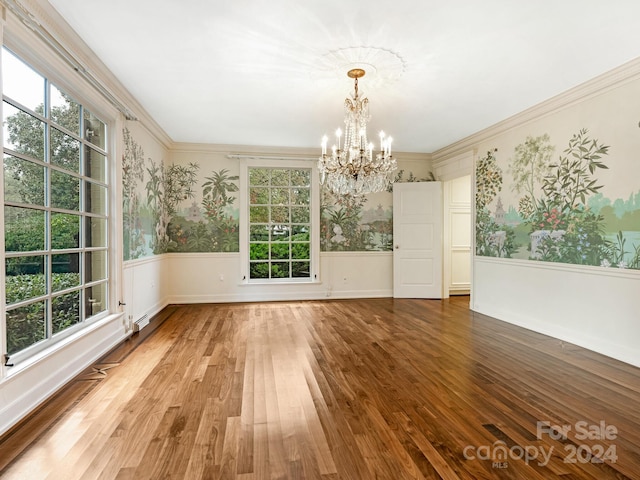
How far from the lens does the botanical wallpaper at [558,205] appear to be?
3043 millimetres

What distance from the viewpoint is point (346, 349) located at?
3209 millimetres

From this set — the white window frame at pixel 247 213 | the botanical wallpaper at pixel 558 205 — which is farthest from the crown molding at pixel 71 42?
the botanical wallpaper at pixel 558 205

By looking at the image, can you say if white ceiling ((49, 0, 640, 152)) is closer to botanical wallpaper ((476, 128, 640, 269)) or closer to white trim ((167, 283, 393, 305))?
botanical wallpaper ((476, 128, 640, 269))

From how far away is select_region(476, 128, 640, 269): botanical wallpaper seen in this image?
9.98 feet

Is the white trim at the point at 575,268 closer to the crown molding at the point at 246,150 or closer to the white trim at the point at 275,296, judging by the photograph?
the white trim at the point at 275,296

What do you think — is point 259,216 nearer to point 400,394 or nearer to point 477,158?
point 477,158

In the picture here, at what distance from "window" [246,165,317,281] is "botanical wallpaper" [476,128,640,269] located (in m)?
2.69

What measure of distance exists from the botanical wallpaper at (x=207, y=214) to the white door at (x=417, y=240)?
0.74 ft

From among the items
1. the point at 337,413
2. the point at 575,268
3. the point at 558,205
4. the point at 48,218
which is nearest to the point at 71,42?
the point at 48,218

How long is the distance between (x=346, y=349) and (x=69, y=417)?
6.89 feet

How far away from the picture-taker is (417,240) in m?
5.84

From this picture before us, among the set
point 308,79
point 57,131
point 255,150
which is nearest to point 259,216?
point 255,150

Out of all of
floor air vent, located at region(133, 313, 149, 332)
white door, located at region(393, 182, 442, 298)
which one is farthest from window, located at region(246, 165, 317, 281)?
floor air vent, located at region(133, 313, 149, 332)

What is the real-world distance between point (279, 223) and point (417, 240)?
2367mm
